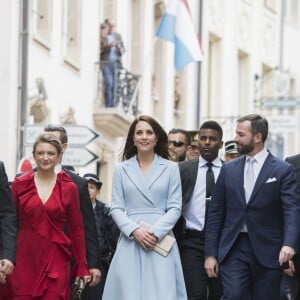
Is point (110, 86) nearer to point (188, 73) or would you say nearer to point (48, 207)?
point (188, 73)

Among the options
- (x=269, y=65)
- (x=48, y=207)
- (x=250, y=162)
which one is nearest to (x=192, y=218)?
(x=250, y=162)

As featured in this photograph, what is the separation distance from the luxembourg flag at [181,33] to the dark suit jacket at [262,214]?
64.6 ft

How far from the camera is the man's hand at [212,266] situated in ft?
50.1

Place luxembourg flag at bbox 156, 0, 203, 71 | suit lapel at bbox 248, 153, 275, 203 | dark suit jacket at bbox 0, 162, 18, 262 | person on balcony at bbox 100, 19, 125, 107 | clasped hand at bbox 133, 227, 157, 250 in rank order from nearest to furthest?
1. dark suit jacket at bbox 0, 162, 18, 262
2. clasped hand at bbox 133, 227, 157, 250
3. suit lapel at bbox 248, 153, 275, 203
4. luxembourg flag at bbox 156, 0, 203, 71
5. person on balcony at bbox 100, 19, 125, 107

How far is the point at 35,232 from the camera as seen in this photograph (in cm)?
1435

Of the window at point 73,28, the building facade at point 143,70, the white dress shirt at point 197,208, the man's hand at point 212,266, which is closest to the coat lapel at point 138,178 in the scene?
the man's hand at point 212,266

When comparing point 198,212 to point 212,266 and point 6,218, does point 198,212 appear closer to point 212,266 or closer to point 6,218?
point 212,266

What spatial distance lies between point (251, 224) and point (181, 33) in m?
20.7

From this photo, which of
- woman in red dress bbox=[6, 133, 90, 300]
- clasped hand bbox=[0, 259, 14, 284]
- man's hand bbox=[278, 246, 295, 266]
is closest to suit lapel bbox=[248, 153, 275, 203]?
man's hand bbox=[278, 246, 295, 266]

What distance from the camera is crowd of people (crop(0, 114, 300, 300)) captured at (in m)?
14.4

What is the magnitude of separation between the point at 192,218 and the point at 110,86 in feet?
67.1

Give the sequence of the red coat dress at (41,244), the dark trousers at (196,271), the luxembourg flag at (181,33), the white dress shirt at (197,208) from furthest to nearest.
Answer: the luxembourg flag at (181,33)
the white dress shirt at (197,208)
the dark trousers at (196,271)
the red coat dress at (41,244)

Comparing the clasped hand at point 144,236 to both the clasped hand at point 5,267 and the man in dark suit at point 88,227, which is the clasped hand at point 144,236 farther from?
the clasped hand at point 5,267

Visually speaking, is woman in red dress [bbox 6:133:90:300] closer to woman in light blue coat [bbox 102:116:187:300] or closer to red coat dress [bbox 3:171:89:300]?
red coat dress [bbox 3:171:89:300]
